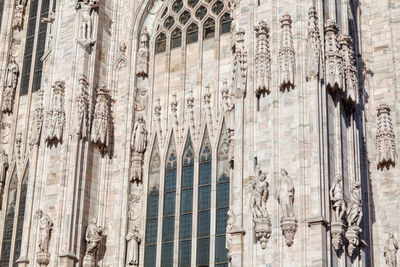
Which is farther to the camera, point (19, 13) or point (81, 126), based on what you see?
point (19, 13)

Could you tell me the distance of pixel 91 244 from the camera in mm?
25859

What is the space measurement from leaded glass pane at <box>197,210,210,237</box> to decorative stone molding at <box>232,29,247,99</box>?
13.0ft

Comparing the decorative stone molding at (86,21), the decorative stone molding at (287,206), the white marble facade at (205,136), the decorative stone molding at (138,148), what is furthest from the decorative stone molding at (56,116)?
the decorative stone molding at (287,206)

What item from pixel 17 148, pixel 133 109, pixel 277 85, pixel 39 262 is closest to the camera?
pixel 277 85

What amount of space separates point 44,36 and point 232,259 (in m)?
14.2

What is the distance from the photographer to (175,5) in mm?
29766

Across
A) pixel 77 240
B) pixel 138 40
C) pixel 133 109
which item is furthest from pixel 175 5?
pixel 77 240

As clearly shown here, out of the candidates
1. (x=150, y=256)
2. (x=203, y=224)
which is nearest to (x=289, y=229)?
(x=203, y=224)

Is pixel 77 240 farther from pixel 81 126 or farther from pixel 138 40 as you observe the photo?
pixel 138 40

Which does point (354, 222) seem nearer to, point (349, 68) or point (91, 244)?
point (349, 68)

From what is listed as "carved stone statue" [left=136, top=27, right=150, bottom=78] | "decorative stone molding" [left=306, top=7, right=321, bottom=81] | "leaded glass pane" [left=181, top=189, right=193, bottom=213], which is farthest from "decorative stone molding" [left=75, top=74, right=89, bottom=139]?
"decorative stone molding" [left=306, top=7, right=321, bottom=81]

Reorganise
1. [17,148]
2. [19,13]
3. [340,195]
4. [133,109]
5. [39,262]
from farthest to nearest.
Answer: [19,13], [17,148], [133,109], [39,262], [340,195]

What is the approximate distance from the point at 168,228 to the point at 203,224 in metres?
1.35

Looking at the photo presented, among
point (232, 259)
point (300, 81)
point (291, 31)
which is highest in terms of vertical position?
point (291, 31)
